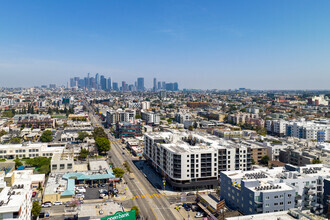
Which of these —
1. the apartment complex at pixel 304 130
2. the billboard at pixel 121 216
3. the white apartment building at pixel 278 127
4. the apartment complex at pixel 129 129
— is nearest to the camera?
the billboard at pixel 121 216

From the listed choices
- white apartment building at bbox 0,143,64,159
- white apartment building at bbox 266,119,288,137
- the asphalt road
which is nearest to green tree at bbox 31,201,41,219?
the asphalt road

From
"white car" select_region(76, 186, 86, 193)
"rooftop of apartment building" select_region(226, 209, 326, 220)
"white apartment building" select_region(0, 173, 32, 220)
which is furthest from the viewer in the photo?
"white car" select_region(76, 186, 86, 193)

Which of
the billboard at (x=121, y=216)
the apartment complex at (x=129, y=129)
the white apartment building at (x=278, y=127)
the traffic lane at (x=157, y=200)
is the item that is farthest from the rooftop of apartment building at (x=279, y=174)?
the apartment complex at (x=129, y=129)

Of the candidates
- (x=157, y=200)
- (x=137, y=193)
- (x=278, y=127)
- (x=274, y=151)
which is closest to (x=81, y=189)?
(x=137, y=193)

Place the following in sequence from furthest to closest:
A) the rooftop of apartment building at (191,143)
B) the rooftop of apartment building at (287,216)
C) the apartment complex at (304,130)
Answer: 1. the apartment complex at (304,130)
2. the rooftop of apartment building at (191,143)
3. the rooftop of apartment building at (287,216)

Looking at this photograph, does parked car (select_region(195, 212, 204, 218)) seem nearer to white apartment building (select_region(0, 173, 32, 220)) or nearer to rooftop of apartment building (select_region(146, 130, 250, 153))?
rooftop of apartment building (select_region(146, 130, 250, 153))

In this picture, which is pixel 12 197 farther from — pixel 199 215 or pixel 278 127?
pixel 278 127

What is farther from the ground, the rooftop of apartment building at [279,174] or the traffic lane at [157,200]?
the rooftop of apartment building at [279,174]

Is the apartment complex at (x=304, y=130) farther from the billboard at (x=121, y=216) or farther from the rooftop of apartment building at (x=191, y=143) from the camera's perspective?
the billboard at (x=121, y=216)

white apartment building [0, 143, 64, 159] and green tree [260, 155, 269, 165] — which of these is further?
white apartment building [0, 143, 64, 159]

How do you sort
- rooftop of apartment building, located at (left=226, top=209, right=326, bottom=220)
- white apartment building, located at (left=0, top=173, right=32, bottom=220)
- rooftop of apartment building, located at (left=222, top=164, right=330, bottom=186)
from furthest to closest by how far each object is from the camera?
rooftop of apartment building, located at (left=222, top=164, right=330, bottom=186)
rooftop of apartment building, located at (left=226, top=209, right=326, bottom=220)
white apartment building, located at (left=0, top=173, right=32, bottom=220)

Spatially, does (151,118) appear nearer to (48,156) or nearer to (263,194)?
(48,156)

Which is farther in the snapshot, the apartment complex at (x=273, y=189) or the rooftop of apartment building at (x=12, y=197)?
the apartment complex at (x=273, y=189)

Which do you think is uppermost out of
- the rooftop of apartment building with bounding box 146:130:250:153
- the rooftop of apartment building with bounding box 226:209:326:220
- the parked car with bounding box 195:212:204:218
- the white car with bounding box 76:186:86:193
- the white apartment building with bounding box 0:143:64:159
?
the rooftop of apartment building with bounding box 146:130:250:153
